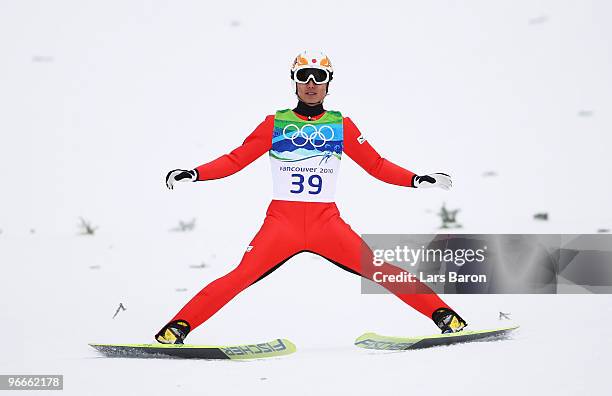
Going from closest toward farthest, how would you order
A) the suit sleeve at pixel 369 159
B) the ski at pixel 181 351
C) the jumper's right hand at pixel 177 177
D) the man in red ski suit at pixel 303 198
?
the ski at pixel 181 351
the jumper's right hand at pixel 177 177
the man in red ski suit at pixel 303 198
the suit sleeve at pixel 369 159

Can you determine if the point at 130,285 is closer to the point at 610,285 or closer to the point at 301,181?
the point at 301,181

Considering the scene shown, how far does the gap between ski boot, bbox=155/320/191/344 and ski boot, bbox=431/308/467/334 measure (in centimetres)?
165

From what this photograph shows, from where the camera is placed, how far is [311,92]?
266 inches

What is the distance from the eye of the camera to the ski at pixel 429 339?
6.48 meters

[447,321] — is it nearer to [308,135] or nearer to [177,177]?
[308,135]

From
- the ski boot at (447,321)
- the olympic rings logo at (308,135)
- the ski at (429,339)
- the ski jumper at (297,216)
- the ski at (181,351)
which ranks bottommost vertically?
the ski at (181,351)

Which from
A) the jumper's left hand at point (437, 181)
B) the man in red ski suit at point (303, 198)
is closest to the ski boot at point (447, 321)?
the man in red ski suit at point (303, 198)

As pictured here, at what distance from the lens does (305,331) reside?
7.23m

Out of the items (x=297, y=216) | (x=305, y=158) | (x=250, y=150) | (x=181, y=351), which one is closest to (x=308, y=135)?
(x=305, y=158)

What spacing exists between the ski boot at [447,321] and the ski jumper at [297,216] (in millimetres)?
38

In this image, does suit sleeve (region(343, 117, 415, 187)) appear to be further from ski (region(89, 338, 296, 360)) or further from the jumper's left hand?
ski (region(89, 338, 296, 360))

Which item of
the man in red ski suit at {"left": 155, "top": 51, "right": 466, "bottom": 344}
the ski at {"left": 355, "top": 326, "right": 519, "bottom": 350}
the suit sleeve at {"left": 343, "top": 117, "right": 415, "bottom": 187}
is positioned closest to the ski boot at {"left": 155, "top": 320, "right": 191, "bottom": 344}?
the man in red ski suit at {"left": 155, "top": 51, "right": 466, "bottom": 344}

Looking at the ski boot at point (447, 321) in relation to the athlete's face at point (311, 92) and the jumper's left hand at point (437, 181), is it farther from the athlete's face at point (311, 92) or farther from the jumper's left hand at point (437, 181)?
the athlete's face at point (311, 92)

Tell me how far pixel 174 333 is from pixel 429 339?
165cm
